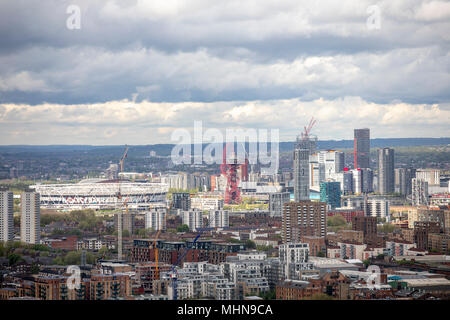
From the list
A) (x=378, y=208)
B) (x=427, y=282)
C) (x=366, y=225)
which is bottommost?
(x=427, y=282)

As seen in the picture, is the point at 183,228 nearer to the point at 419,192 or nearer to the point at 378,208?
the point at 378,208

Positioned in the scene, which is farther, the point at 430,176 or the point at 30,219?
the point at 430,176

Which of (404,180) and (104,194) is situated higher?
(404,180)

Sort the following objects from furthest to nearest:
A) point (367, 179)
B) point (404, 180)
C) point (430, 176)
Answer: point (367, 179)
point (404, 180)
point (430, 176)

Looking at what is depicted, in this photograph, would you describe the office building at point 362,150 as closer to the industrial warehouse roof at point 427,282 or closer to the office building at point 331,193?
the office building at point 331,193

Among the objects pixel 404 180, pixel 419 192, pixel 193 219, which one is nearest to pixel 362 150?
pixel 404 180
